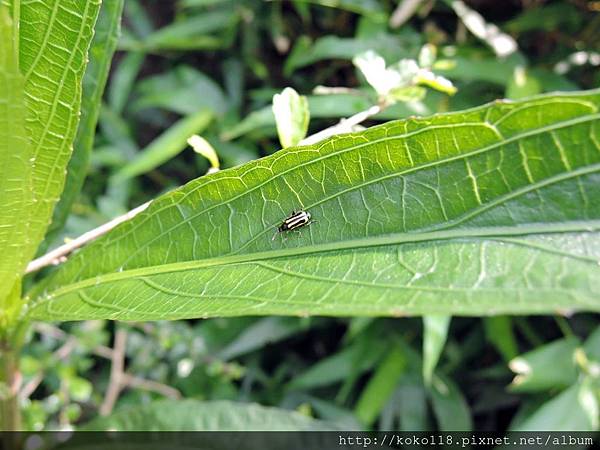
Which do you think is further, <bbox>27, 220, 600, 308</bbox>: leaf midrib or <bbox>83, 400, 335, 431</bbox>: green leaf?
<bbox>83, 400, 335, 431</bbox>: green leaf

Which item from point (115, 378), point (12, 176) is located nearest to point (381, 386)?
point (115, 378)

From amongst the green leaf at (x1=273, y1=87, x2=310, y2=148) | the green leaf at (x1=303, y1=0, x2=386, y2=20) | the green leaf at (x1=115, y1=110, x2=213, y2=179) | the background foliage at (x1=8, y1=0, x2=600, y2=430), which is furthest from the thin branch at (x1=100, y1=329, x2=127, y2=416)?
the green leaf at (x1=303, y1=0, x2=386, y2=20)

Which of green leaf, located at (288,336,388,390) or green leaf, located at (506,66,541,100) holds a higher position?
green leaf, located at (506,66,541,100)

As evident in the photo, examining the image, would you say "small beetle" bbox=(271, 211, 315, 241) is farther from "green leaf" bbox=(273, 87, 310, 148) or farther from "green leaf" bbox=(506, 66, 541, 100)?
"green leaf" bbox=(506, 66, 541, 100)

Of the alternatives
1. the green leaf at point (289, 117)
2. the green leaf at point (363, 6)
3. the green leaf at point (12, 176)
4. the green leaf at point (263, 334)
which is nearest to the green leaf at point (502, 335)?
the green leaf at point (263, 334)

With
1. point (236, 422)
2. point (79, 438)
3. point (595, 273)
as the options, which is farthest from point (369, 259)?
point (79, 438)

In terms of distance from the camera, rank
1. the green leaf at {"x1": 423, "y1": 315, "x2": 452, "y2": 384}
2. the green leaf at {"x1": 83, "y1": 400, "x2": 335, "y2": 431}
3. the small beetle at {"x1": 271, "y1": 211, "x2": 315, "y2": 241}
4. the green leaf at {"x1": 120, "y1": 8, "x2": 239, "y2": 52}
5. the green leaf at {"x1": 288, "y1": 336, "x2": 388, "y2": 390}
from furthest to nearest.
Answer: the green leaf at {"x1": 120, "y1": 8, "x2": 239, "y2": 52}, the green leaf at {"x1": 288, "y1": 336, "x2": 388, "y2": 390}, the green leaf at {"x1": 423, "y1": 315, "x2": 452, "y2": 384}, the green leaf at {"x1": 83, "y1": 400, "x2": 335, "y2": 431}, the small beetle at {"x1": 271, "y1": 211, "x2": 315, "y2": 241}
